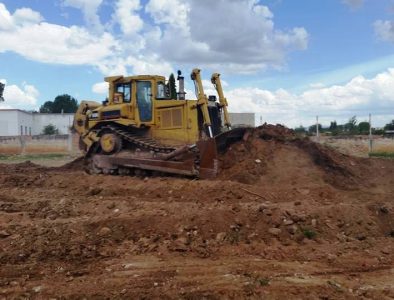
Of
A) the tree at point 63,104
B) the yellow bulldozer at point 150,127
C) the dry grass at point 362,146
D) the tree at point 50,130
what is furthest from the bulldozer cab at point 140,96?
the tree at point 63,104

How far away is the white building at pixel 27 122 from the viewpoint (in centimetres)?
6575

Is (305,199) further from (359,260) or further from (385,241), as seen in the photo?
(359,260)

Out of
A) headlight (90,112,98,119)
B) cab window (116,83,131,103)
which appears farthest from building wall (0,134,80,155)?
cab window (116,83,131,103)

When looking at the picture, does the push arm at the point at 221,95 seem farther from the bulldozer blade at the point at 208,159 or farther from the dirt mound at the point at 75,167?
the dirt mound at the point at 75,167

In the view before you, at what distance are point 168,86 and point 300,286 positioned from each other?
1099cm

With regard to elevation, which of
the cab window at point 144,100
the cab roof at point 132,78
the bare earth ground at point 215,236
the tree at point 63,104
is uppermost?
the tree at point 63,104

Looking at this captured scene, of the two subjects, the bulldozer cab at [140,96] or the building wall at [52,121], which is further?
the building wall at [52,121]

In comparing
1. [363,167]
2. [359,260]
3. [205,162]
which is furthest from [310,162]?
[359,260]

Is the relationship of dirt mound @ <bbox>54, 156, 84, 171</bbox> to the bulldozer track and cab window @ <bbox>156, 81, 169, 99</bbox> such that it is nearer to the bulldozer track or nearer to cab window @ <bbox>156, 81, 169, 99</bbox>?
the bulldozer track

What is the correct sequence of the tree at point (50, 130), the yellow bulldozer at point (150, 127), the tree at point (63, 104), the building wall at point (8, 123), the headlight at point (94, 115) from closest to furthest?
the yellow bulldozer at point (150, 127) → the headlight at point (94, 115) → the building wall at point (8, 123) → the tree at point (50, 130) → the tree at point (63, 104)

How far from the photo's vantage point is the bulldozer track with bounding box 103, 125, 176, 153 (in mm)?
14203

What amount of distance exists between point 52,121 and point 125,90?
203ft

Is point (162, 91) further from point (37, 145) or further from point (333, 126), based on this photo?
point (333, 126)

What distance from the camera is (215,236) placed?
25.7ft
